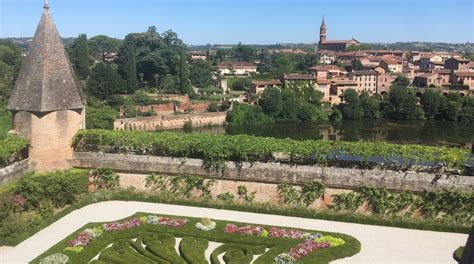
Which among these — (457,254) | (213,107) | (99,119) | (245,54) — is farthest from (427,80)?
(457,254)

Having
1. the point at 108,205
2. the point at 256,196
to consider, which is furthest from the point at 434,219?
the point at 108,205

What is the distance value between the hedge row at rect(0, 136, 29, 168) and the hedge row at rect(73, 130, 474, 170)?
283 cm

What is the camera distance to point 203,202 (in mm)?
23578

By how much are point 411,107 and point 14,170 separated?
223 feet

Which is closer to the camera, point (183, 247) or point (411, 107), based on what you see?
point (183, 247)

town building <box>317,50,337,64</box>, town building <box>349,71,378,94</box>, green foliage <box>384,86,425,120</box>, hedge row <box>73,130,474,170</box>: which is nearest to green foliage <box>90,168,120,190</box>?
hedge row <box>73,130,474,170</box>

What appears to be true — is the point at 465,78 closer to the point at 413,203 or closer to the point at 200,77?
the point at 200,77

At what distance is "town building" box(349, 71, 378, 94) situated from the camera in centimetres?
9888

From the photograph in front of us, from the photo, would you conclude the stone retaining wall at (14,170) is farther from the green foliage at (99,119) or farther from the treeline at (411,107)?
the treeline at (411,107)

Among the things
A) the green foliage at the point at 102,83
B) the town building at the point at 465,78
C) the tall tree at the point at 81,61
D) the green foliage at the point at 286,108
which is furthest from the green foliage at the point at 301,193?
the town building at the point at 465,78

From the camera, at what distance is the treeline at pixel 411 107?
77.2 m

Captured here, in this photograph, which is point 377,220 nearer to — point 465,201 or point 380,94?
point 465,201

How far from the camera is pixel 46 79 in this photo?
23750 millimetres

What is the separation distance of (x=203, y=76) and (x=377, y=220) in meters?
82.3
